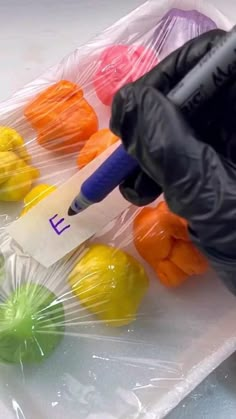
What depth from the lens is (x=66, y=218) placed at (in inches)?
28.1

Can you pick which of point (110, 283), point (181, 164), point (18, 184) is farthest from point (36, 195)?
point (181, 164)

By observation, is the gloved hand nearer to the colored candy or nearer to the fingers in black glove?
the fingers in black glove

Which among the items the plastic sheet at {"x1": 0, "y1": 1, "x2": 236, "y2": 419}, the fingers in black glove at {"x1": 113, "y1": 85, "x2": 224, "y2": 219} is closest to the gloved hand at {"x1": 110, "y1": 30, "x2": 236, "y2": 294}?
the fingers in black glove at {"x1": 113, "y1": 85, "x2": 224, "y2": 219}

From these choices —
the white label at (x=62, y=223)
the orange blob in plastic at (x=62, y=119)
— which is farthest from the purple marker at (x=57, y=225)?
the orange blob in plastic at (x=62, y=119)

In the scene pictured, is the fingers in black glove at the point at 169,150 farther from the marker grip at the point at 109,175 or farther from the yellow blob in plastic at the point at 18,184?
the yellow blob in plastic at the point at 18,184

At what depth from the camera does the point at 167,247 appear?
27.4 inches

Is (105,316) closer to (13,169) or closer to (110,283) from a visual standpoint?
(110,283)

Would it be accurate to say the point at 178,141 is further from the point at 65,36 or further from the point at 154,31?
the point at 65,36

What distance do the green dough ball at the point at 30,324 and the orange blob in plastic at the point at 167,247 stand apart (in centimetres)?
10

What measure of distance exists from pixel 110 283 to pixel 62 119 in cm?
20

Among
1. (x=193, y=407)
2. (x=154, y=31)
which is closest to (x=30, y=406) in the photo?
(x=193, y=407)

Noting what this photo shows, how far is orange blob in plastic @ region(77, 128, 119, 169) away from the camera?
734 millimetres

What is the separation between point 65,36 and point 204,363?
488mm

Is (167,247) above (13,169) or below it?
below
